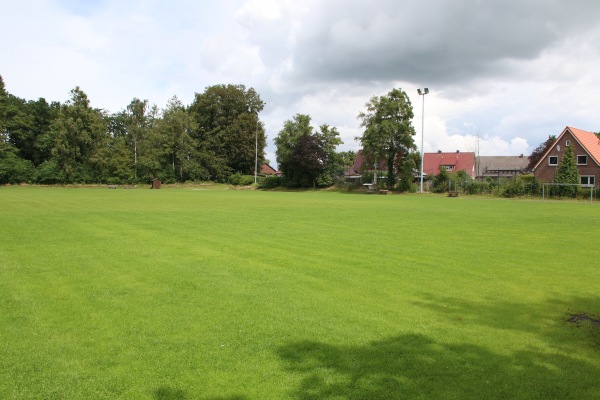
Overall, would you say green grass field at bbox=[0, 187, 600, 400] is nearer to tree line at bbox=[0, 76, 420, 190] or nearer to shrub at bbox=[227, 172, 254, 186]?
tree line at bbox=[0, 76, 420, 190]

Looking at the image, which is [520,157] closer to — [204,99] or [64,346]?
[204,99]

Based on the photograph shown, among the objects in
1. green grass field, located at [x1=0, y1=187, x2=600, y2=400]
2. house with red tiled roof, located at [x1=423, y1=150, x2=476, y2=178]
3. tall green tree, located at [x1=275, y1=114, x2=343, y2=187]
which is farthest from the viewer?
house with red tiled roof, located at [x1=423, y1=150, x2=476, y2=178]

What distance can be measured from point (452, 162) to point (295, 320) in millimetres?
90486

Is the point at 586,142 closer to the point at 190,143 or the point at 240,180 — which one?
the point at 240,180

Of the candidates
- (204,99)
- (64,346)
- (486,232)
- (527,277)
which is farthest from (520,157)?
(64,346)

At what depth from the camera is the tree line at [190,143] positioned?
58.0 meters

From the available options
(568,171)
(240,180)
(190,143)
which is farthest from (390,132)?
(190,143)

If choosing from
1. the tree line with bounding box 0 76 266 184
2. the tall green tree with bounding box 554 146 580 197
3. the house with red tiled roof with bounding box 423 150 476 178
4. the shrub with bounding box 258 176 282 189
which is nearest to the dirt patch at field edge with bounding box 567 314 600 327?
the tall green tree with bounding box 554 146 580 197

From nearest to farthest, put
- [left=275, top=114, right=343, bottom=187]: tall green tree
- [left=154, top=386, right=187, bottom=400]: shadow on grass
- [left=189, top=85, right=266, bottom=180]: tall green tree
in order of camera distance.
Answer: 1. [left=154, top=386, right=187, bottom=400]: shadow on grass
2. [left=275, top=114, right=343, bottom=187]: tall green tree
3. [left=189, top=85, right=266, bottom=180]: tall green tree

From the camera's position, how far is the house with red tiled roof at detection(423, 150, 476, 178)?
3501 inches

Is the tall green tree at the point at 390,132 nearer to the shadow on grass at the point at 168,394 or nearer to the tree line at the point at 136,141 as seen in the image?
the tree line at the point at 136,141

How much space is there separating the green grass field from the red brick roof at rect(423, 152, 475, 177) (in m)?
79.8

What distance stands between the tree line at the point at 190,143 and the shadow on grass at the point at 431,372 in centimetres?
5286

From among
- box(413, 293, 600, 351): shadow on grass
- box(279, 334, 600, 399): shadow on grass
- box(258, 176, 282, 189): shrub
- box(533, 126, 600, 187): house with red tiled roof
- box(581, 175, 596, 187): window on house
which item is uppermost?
box(533, 126, 600, 187): house with red tiled roof
